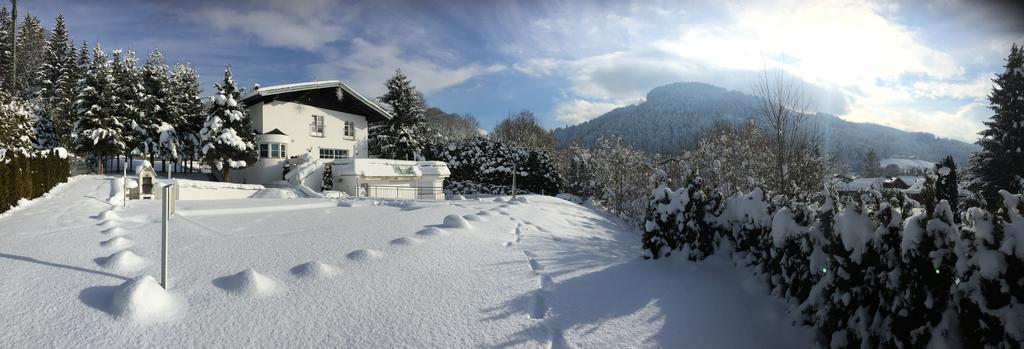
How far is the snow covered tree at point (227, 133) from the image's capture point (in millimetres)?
23156

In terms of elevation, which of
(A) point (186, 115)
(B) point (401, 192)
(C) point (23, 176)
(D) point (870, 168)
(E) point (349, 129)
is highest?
(A) point (186, 115)

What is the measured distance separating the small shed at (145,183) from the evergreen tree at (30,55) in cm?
3894

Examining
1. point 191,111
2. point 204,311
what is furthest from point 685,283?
point 191,111

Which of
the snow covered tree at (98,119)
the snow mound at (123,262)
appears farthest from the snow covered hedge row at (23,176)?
the snow covered tree at (98,119)

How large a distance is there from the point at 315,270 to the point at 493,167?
25.7 meters

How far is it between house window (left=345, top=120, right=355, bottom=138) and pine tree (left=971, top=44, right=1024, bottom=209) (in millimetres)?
31973

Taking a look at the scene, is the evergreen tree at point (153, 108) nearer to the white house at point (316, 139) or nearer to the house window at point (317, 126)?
the white house at point (316, 139)

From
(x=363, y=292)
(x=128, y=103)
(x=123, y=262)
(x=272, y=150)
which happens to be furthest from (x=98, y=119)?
(x=363, y=292)

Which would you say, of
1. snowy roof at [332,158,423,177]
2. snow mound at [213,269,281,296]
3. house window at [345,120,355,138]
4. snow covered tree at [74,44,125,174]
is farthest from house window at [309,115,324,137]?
snow mound at [213,269,281,296]

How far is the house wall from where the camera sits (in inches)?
988

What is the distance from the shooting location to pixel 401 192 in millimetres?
23484

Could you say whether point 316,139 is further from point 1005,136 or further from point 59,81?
point 1005,136

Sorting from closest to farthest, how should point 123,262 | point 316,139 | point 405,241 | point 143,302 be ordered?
point 143,302 < point 123,262 < point 405,241 < point 316,139

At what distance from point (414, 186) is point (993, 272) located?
75.6ft
